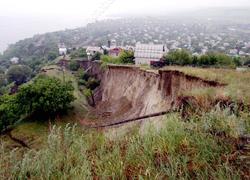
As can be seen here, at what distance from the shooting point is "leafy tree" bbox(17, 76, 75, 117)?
109ft

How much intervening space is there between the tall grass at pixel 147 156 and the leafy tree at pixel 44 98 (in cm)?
2651

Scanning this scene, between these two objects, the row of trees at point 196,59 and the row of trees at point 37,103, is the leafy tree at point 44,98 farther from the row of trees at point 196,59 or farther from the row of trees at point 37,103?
the row of trees at point 196,59

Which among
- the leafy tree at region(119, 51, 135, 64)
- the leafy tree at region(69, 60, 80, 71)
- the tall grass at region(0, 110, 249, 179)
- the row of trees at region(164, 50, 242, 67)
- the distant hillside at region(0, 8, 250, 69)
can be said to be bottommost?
the distant hillside at region(0, 8, 250, 69)

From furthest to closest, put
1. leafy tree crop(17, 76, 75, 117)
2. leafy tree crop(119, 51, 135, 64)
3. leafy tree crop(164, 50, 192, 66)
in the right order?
leafy tree crop(119, 51, 135, 64), leafy tree crop(164, 50, 192, 66), leafy tree crop(17, 76, 75, 117)

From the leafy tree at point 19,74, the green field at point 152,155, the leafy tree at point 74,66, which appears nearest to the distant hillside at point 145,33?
the leafy tree at point 19,74

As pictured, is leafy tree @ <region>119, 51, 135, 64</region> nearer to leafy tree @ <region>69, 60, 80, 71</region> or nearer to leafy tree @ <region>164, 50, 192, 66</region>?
leafy tree @ <region>164, 50, 192, 66</region>

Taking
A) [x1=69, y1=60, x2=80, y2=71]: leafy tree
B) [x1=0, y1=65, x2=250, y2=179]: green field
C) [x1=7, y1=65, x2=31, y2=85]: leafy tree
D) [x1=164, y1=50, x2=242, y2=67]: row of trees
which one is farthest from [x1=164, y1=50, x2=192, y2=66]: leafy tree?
[x1=7, y1=65, x2=31, y2=85]: leafy tree

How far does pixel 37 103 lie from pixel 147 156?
27701mm

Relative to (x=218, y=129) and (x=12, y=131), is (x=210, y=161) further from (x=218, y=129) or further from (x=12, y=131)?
(x=12, y=131)

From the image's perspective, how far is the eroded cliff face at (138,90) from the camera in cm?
2003

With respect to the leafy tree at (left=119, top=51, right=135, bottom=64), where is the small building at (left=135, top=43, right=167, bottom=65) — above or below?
below

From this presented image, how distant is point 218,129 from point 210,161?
70 centimetres

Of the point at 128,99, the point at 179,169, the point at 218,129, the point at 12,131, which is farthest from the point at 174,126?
the point at 12,131

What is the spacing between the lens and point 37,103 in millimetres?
33062
